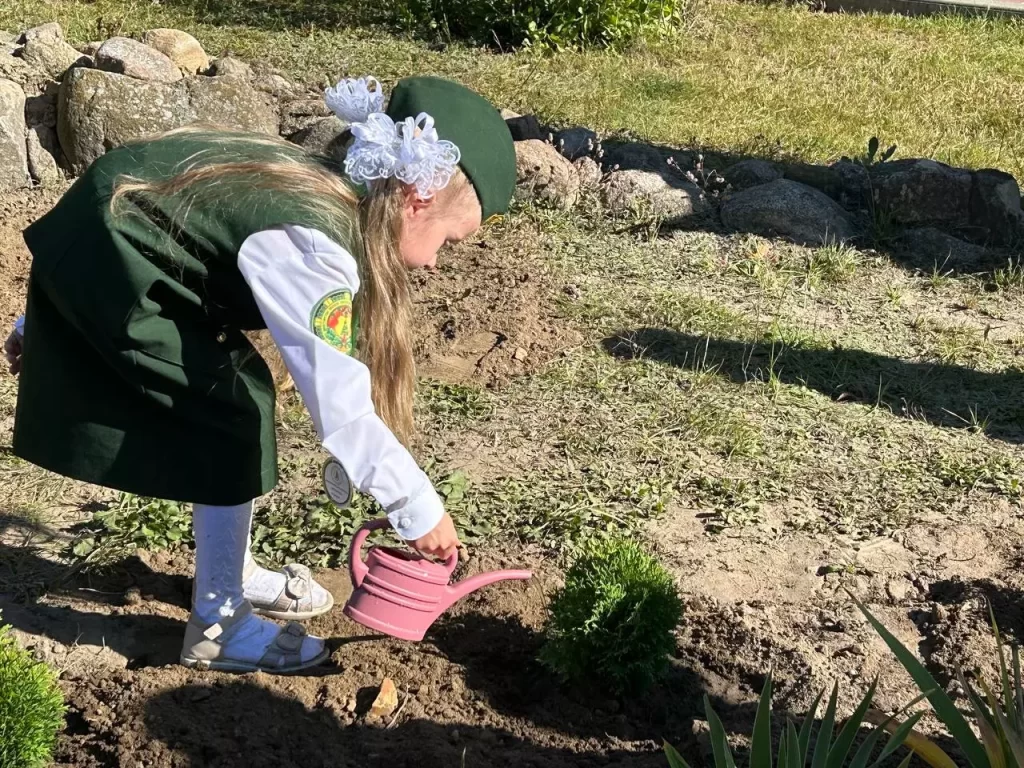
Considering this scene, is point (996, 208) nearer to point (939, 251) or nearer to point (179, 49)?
point (939, 251)

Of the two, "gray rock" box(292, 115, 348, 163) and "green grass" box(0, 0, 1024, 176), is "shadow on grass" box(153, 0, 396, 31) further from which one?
"gray rock" box(292, 115, 348, 163)

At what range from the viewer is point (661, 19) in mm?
9055

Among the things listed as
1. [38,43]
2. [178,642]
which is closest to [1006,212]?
[178,642]

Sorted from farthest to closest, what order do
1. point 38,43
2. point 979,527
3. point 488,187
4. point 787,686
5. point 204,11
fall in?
point 204,11
point 38,43
point 979,527
point 787,686
point 488,187

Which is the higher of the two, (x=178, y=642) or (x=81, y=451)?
(x=81, y=451)

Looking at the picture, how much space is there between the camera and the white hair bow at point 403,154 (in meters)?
2.23

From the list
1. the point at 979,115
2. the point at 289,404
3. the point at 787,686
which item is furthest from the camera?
the point at 979,115

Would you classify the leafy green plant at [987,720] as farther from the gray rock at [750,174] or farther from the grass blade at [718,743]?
the gray rock at [750,174]

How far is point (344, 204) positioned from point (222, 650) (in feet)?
3.65

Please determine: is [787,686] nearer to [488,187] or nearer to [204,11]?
[488,187]

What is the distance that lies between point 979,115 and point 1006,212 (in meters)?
2.58

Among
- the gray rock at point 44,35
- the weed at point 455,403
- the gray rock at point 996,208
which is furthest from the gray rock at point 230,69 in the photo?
the gray rock at point 996,208

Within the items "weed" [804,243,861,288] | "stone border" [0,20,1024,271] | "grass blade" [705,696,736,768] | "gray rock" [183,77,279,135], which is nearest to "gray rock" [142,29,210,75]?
"stone border" [0,20,1024,271]

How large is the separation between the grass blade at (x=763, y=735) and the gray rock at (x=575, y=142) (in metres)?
4.35
